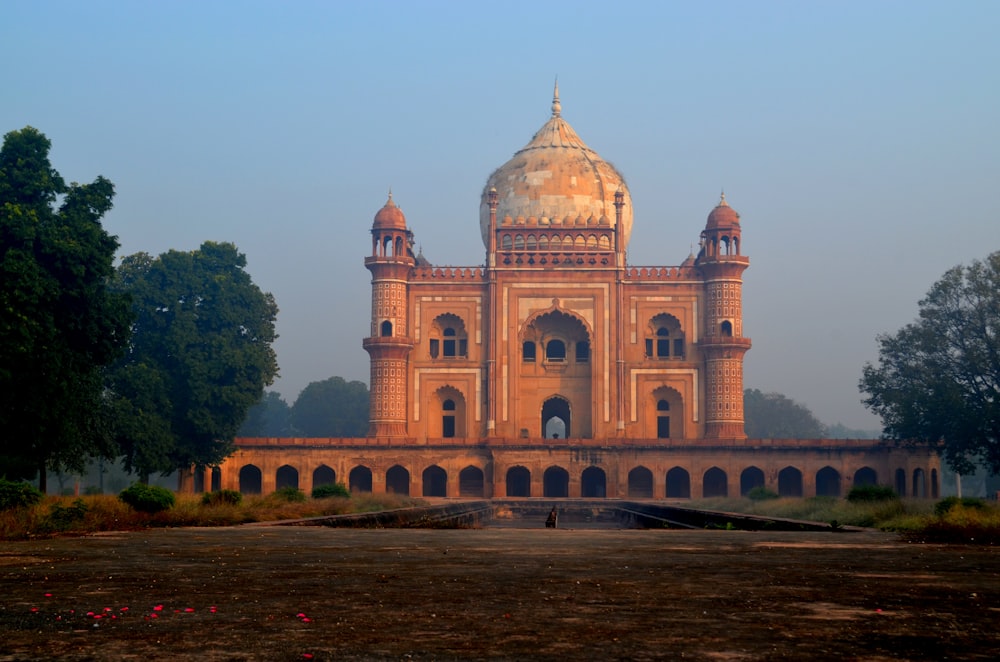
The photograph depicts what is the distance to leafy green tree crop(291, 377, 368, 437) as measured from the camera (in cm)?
7781

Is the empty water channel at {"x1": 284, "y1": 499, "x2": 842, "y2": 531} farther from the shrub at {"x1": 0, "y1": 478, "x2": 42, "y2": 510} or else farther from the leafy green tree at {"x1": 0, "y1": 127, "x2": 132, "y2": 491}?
the leafy green tree at {"x1": 0, "y1": 127, "x2": 132, "y2": 491}

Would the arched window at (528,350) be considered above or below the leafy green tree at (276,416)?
above

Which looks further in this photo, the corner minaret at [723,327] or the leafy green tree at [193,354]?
the corner minaret at [723,327]

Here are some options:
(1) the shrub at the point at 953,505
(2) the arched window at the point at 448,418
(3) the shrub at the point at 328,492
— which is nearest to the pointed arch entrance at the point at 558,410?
(2) the arched window at the point at 448,418

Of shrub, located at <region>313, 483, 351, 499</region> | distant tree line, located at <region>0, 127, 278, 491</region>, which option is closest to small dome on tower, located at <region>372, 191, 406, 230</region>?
distant tree line, located at <region>0, 127, 278, 491</region>

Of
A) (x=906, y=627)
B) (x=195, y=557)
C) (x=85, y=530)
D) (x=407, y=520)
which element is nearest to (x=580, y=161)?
(x=407, y=520)

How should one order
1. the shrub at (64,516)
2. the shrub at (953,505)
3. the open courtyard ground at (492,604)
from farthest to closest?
the shrub at (953,505)
the shrub at (64,516)
the open courtyard ground at (492,604)

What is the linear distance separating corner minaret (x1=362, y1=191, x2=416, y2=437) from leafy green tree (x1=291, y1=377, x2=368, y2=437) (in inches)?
1178

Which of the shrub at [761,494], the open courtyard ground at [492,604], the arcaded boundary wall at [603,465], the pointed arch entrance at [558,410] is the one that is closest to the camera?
the open courtyard ground at [492,604]

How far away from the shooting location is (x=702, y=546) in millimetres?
10266

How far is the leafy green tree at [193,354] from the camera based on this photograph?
118 ft

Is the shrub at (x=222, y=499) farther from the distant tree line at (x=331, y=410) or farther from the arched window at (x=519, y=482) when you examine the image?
the distant tree line at (x=331, y=410)

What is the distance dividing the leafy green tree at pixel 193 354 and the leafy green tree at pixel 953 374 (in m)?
23.3

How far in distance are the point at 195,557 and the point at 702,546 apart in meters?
4.62
